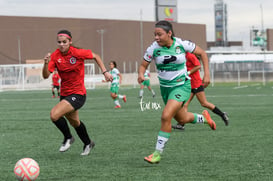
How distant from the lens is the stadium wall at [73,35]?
73.1 meters

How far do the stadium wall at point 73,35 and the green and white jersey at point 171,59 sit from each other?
212 ft

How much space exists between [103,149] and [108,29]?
73233 millimetres

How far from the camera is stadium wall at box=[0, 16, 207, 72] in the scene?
73.1 metres

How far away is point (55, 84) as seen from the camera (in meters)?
36.4

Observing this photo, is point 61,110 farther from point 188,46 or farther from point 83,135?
point 188,46

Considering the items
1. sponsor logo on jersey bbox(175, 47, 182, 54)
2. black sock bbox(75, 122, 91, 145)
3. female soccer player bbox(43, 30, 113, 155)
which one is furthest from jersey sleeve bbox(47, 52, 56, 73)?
sponsor logo on jersey bbox(175, 47, 182, 54)

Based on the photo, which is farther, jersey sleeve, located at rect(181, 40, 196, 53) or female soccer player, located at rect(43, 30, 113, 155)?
female soccer player, located at rect(43, 30, 113, 155)

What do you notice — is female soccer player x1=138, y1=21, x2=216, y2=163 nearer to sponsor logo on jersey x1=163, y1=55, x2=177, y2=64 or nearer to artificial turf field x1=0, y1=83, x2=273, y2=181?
sponsor logo on jersey x1=163, y1=55, x2=177, y2=64

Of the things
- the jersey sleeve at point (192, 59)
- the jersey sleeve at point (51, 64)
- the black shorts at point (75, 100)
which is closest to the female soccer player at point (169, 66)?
the black shorts at point (75, 100)

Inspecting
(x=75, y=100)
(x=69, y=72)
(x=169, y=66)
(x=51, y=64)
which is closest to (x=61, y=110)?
(x=75, y=100)

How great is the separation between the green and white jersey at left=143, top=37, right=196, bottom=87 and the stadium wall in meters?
64.5

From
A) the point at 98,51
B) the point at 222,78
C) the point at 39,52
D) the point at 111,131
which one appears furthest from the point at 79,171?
the point at 98,51

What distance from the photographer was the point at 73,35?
79312 millimetres

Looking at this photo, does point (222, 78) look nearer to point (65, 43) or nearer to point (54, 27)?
point (54, 27)
